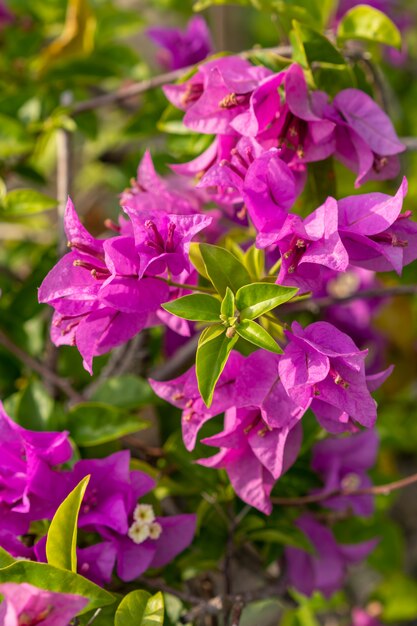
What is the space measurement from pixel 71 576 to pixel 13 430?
0.57 feet

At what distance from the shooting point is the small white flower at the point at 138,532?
78 cm

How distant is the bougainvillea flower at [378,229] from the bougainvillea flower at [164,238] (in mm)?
132

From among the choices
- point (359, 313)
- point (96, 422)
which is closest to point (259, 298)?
point (96, 422)

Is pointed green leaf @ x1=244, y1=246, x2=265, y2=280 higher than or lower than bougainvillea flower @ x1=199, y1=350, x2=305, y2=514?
higher

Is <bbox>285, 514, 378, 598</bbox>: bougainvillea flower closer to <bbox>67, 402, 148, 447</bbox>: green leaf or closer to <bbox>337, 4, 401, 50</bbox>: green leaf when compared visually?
<bbox>67, 402, 148, 447</bbox>: green leaf

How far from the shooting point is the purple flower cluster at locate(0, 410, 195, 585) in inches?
29.7

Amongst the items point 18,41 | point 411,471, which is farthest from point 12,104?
point 411,471

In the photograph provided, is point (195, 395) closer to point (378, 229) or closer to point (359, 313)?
point (378, 229)

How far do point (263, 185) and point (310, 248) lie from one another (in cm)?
8

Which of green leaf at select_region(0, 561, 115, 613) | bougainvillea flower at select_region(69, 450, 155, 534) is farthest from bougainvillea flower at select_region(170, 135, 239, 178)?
green leaf at select_region(0, 561, 115, 613)

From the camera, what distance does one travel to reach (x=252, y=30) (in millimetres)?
2518

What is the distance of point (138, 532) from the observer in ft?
2.59

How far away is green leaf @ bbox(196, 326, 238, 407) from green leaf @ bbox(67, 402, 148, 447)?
25 centimetres

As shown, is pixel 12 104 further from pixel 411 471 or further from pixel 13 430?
pixel 411 471
